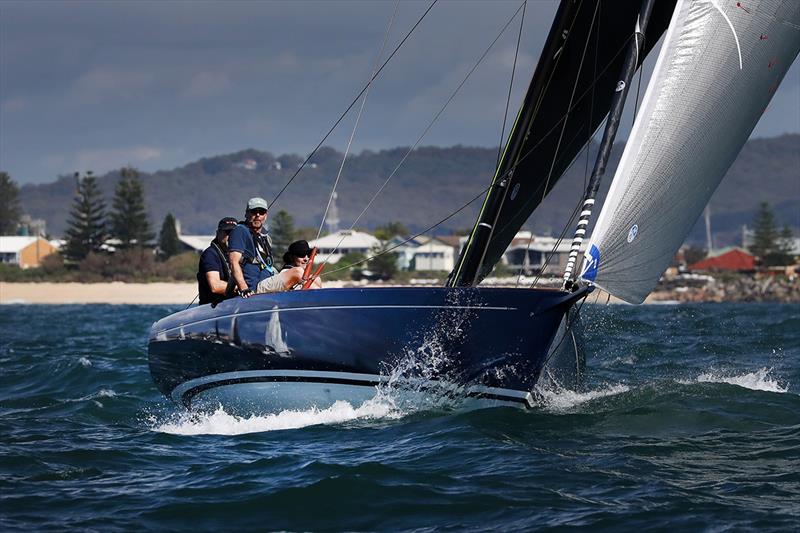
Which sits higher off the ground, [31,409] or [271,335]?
[271,335]

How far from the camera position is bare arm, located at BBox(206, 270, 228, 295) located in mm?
10953

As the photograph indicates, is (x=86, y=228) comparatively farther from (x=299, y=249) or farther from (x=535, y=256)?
(x=299, y=249)

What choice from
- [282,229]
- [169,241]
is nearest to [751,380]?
[282,229]

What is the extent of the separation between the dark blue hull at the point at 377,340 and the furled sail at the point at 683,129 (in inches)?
22.6

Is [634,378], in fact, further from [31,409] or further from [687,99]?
[31,409]

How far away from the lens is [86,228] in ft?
287

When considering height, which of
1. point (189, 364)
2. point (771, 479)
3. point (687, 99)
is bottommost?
point (771, 479)

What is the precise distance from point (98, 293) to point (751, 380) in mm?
56347

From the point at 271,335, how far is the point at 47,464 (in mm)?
2087

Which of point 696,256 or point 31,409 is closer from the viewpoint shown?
point 31,409

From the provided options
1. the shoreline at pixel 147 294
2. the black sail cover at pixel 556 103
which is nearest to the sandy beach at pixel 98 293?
the shoreline at pixel 147 294

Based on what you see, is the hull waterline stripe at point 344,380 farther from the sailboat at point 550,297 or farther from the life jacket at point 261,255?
the life jacket at point 261,255

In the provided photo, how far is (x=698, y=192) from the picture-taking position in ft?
31.8

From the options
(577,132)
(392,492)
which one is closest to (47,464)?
(392,492)
